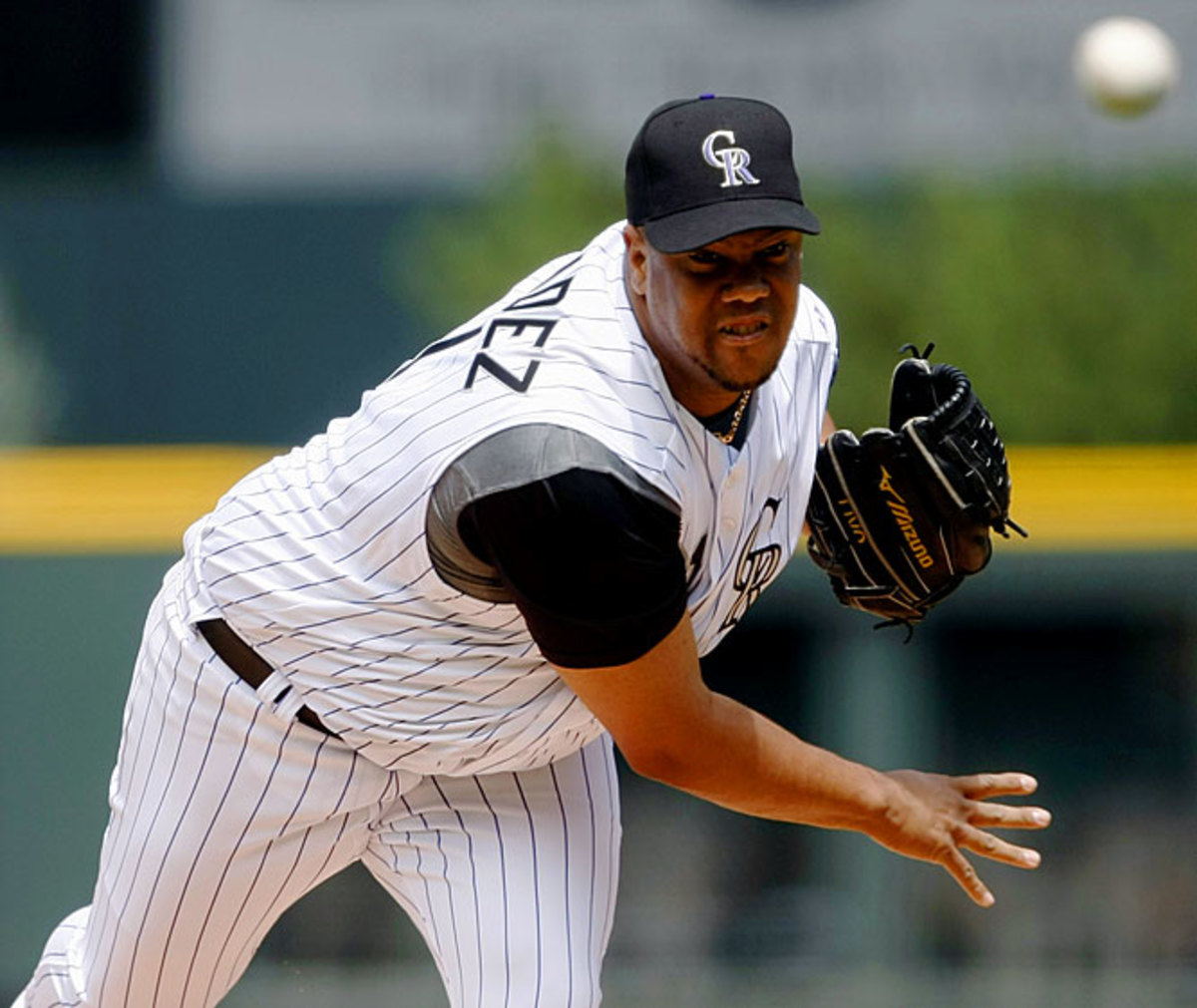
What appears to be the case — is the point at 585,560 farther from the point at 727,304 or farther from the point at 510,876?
the point at 510,876

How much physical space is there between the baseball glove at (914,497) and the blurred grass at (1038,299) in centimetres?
566

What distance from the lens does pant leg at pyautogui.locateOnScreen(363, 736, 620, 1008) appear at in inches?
116

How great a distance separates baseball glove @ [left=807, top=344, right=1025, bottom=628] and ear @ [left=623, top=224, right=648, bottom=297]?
1.90 ft

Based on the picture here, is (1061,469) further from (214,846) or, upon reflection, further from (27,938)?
(214,846)

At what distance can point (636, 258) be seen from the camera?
2.82 metres

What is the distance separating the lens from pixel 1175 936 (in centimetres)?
752

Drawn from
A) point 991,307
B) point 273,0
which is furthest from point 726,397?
point 273,0

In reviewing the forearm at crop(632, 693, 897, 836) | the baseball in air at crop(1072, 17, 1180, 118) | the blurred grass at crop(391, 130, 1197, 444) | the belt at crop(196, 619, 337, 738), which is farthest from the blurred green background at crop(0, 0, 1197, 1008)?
the forearm at crop(632, 693, 897, 836)

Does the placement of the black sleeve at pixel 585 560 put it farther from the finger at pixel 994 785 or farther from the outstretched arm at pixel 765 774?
the finger at pixel 994 785

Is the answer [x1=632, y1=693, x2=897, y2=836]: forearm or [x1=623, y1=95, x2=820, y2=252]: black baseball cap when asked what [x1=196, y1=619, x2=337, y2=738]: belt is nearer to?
[x1=632, y1=693, x2=897, y2=836]: forearm

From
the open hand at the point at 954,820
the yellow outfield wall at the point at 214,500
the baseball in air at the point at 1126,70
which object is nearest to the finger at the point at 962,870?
the open hand at the point at 954,820

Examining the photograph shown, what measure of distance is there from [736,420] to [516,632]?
379 millimetres

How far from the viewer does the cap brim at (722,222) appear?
2.62m

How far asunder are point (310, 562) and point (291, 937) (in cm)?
482
